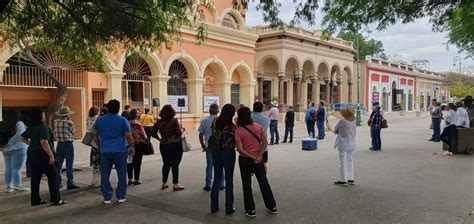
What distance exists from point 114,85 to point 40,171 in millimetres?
12607

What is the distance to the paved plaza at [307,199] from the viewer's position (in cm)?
567

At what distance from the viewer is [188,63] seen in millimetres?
22562

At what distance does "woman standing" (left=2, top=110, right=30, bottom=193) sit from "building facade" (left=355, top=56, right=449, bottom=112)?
41218 millimetres

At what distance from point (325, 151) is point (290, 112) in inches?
136

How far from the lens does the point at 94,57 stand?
10625mm

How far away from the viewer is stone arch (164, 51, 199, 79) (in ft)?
69.3

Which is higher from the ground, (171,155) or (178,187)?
(171,155)

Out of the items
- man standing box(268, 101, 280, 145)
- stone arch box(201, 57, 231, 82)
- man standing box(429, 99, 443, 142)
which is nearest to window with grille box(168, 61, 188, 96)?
stone arch box(201, 57, 231, 82)

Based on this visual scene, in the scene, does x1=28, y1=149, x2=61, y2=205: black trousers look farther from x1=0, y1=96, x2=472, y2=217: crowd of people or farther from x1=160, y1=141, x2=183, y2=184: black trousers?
x1=160, y1=141, x2=183, y2=184: black trousers

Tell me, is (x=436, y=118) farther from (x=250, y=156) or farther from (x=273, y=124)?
(x=250, y=156)

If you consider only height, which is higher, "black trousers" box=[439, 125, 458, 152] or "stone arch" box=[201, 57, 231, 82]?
"stone arch" box=[201, 57, 231, 82]

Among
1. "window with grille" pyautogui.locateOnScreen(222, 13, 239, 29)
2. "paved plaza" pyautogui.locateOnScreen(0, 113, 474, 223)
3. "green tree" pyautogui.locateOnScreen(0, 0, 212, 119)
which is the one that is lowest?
"paved plaza" pyautogui.locateOnScreen(0, 113, 474, 223)

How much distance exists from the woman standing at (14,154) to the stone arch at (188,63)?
545 inches

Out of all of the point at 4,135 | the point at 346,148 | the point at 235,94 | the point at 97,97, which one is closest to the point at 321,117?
the point at 346,148
